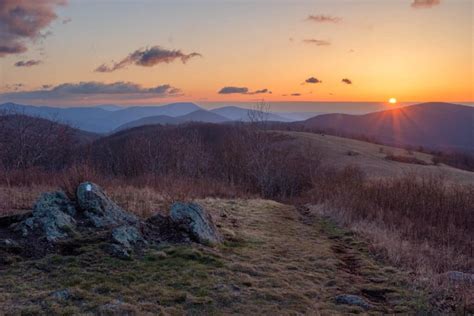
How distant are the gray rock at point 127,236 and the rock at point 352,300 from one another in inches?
184

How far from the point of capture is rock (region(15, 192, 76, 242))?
386 inches

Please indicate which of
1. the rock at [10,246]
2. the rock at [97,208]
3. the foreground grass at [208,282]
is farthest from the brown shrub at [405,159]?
the rock at [10,246]

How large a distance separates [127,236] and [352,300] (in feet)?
17.0

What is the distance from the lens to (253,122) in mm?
37969

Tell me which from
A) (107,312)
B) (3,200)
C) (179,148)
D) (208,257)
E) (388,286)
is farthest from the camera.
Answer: (179,148)

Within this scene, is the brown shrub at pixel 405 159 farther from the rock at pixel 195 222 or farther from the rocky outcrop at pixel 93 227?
the rocky outcrop at pixel 93 227

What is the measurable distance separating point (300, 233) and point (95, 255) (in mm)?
7413

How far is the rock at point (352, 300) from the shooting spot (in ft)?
25.2

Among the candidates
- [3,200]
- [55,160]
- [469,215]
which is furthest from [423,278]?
[55,160]

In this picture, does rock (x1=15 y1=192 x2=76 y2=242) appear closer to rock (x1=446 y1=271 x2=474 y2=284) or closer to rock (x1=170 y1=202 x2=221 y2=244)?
rock (x1=170 y1=202 x2=221 y2=244)

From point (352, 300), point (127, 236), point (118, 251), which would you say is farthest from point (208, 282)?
point (352, 300)

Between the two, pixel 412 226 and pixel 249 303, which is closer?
pixel 249 303

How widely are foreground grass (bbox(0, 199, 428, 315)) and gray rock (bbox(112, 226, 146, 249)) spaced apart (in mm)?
489

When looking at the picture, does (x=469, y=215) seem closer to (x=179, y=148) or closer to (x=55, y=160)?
(x=179, y=148)
